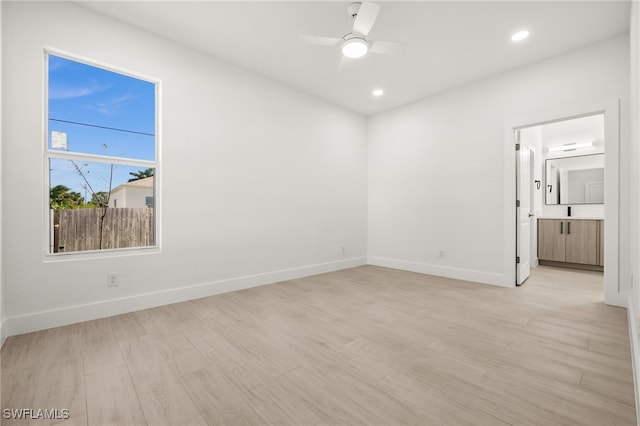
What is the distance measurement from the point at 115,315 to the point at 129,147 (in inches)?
66.0

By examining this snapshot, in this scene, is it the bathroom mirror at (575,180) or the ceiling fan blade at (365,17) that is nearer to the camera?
the ceiling fan blade at (365,17)

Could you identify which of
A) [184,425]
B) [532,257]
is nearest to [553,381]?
[184,425]

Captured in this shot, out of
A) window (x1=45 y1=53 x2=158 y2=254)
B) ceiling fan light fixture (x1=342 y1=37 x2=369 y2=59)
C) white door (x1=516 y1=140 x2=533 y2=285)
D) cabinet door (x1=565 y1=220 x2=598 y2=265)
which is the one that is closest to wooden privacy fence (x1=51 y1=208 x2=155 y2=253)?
window (x1=45 y1=53 x2=158 y2=254)

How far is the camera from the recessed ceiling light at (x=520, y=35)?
9.51ft

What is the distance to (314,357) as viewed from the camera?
194 cm

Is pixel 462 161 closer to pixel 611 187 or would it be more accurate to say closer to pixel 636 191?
pixel 611 187

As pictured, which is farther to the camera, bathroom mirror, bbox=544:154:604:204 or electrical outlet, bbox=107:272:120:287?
bathroom mirror, bbox=544:154:604:204

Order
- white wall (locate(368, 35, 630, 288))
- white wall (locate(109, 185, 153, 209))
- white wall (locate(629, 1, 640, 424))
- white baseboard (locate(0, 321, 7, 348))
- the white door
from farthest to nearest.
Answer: the white door
white wall (locate(368, 35, 630, 288))
white wall (locate(109, 185, 153, 209))
white baseboard (locate(0, 321, 7, 348))
white wall (locate(629, 1, 640, 424))

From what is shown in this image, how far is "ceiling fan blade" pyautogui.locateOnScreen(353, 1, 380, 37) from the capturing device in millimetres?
2132

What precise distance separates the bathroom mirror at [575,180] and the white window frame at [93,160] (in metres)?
7.21

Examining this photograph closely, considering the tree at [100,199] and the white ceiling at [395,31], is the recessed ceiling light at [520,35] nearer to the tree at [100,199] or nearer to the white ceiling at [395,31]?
the white ceiling at [395,31]

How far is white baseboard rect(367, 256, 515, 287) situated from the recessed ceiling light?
9.30ft

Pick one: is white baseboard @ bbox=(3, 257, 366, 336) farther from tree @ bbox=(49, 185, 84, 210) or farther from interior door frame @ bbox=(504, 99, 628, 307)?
interior door frame @ bbox=(504, 99, 628, 307)

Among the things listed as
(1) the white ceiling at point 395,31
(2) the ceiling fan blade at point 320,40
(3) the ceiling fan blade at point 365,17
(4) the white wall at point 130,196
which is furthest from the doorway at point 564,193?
(4) the white wall at point 130,196
